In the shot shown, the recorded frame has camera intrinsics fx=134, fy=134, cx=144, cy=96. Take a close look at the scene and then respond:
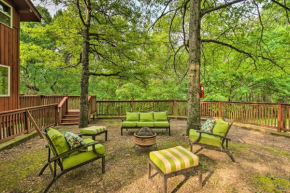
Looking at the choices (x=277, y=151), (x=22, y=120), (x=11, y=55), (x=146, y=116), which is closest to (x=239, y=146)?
(x=277, y=151)

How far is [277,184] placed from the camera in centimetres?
234

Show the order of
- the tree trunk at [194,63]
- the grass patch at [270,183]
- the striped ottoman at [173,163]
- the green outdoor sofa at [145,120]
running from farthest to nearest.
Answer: the green outdoor sofa at [145,120], the tree trunk at [194,63], the grass patch at [270,183], the striped ottoman at [173,163]

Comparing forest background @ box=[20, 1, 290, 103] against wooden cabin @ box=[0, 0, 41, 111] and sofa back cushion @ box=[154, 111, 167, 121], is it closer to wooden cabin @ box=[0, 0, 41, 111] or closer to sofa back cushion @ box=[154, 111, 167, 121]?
wooden cabin @ box=[0, 0, 41, 111]

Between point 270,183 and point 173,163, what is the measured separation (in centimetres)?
186

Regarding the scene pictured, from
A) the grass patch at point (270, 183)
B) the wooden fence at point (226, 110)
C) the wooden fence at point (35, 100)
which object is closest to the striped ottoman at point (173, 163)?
the grass patch at point (270, 183)

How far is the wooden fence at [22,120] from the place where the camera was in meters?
3.96

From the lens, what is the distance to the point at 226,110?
22.8ft

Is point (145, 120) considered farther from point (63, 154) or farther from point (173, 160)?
point (63, 154)

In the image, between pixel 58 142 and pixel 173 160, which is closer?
pixel 173 160

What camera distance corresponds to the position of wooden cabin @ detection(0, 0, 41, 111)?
5109 mm

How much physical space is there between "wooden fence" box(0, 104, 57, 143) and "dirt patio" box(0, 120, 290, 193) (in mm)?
689

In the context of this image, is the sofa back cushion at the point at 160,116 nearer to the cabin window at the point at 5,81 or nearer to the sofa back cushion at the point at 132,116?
the sofa back cushion at the point at 132,116

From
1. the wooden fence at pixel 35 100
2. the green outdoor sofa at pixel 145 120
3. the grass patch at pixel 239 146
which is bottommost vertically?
the grass patch at pixel 239 146

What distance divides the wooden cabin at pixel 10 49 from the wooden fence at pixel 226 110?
3896 millimetres
